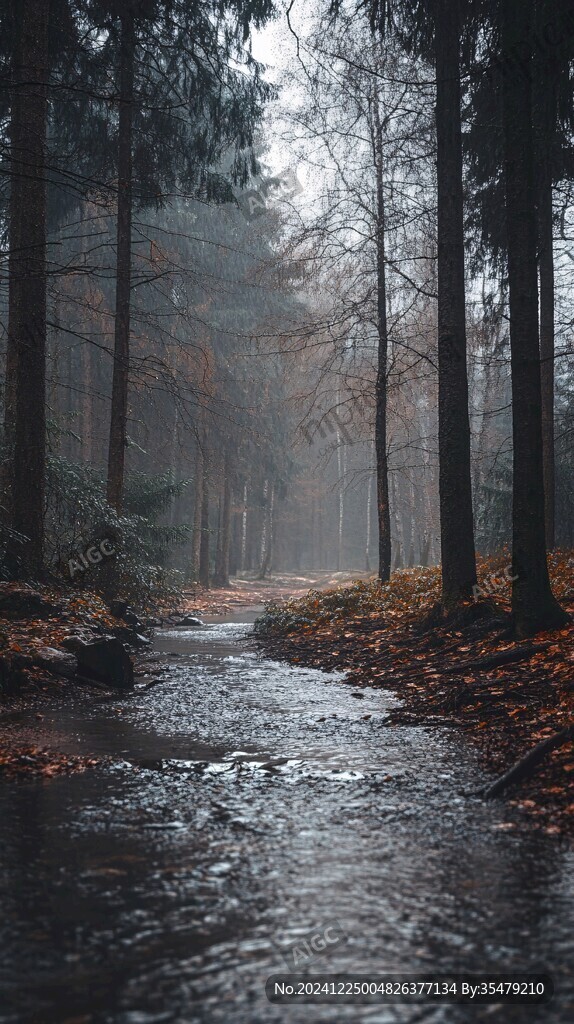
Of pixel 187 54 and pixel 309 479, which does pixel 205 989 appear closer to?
pixel 187 54

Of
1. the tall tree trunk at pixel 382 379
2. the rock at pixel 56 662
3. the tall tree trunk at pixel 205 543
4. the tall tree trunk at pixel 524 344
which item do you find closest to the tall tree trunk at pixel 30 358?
the rock at pixel 56 662

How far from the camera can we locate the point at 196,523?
92.4ft

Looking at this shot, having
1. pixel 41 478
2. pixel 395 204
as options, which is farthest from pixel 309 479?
pixel 41 478

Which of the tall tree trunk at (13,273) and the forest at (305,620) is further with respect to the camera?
the tall tree trunk at (13,273)

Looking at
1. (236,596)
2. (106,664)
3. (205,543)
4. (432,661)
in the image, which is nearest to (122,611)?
(106,664)

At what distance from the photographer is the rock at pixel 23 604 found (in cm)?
876

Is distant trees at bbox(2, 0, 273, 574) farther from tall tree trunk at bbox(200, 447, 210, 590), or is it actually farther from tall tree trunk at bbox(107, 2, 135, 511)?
tall tree trunk at bbox(200, 447, 210, 590)

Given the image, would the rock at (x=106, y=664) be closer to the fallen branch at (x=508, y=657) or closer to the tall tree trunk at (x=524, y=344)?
the fallen branch at (x=508, y=657)

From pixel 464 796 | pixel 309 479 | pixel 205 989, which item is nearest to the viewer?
pixel 205 989

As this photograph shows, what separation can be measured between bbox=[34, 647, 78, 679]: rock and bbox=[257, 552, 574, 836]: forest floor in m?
3.05

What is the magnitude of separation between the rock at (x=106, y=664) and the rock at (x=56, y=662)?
82 mm

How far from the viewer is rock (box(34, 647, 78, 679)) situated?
7309mm

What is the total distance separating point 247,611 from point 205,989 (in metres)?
19.4

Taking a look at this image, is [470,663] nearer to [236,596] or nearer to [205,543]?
[236,596]
